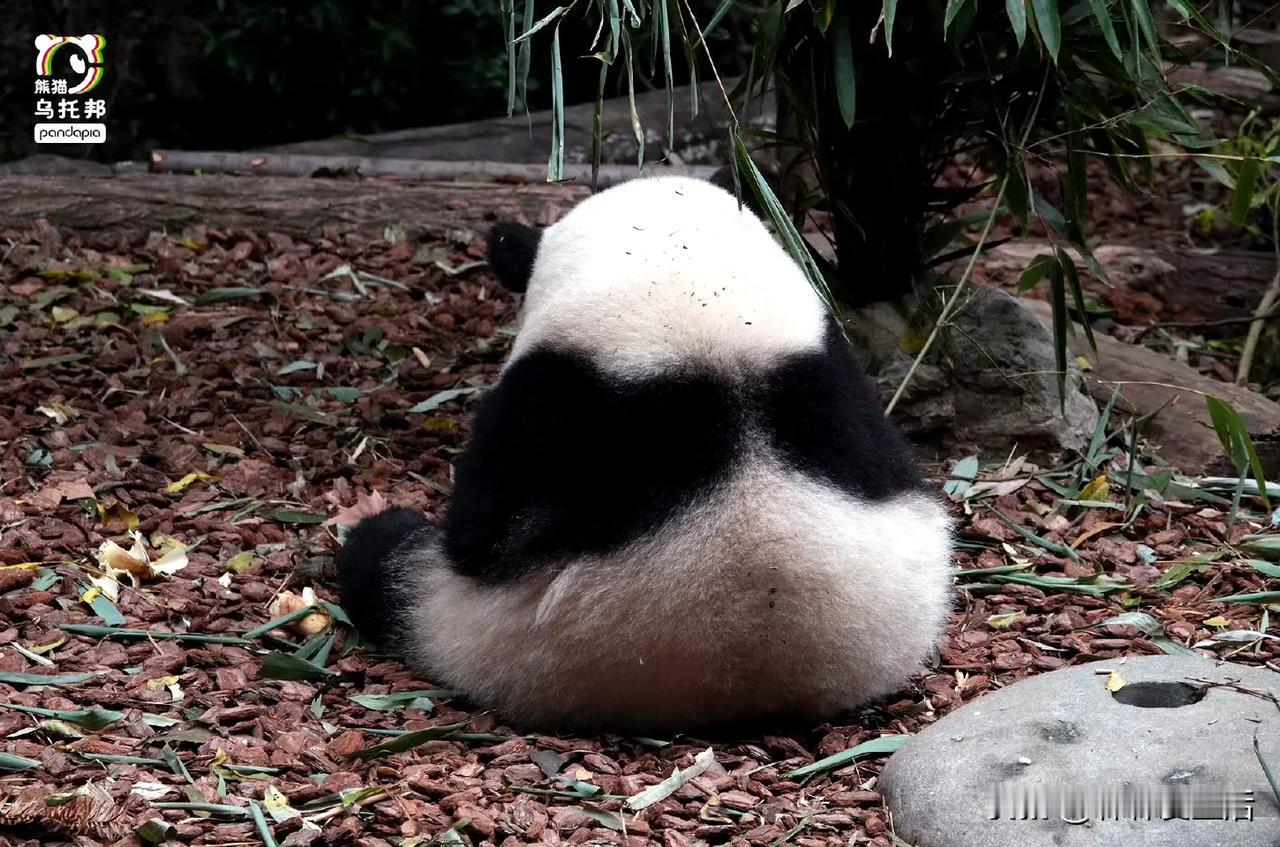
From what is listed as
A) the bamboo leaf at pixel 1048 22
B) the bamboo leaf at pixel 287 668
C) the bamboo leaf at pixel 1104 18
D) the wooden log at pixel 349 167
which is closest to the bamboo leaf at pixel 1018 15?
the bamboo leaf at pixel 1048 22

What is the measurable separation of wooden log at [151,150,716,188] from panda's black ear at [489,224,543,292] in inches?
120

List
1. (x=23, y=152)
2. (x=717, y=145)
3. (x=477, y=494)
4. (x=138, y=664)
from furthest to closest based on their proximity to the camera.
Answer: (x=23, y=152) → (x=717, y=145) → (x=138, y=664) → (x=477, y=494)

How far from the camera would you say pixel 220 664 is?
329 cm

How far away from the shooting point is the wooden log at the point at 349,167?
259 inches

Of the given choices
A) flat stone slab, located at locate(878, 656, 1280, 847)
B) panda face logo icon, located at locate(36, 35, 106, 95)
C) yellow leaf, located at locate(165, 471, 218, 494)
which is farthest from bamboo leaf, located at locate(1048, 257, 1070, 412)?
panda face logo icon, located at locate(36, 35, 106, 95)

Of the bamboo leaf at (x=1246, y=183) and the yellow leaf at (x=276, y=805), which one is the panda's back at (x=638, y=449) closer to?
the yellow leaf at (x=276, y=805)

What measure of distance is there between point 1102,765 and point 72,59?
303 inches

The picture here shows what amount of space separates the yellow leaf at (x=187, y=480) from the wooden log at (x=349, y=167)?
2.77 metres

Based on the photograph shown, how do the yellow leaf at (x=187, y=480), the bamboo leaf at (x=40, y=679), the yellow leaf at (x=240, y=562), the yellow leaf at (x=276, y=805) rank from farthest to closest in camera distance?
the yellow leaf at (x=187, y=480), the yellow leaf at (x=240, y=562), the bamboo leaf at (x=40, y=679), the yellow leaf at (x=276, y=805)

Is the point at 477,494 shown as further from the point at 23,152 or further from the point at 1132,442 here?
the point at 23,152

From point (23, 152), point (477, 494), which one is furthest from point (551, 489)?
point (23, 152)

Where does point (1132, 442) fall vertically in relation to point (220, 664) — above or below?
above


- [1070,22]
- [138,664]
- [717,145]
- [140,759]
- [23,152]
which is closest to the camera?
[140,759]

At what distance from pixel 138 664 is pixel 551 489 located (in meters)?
1.23
